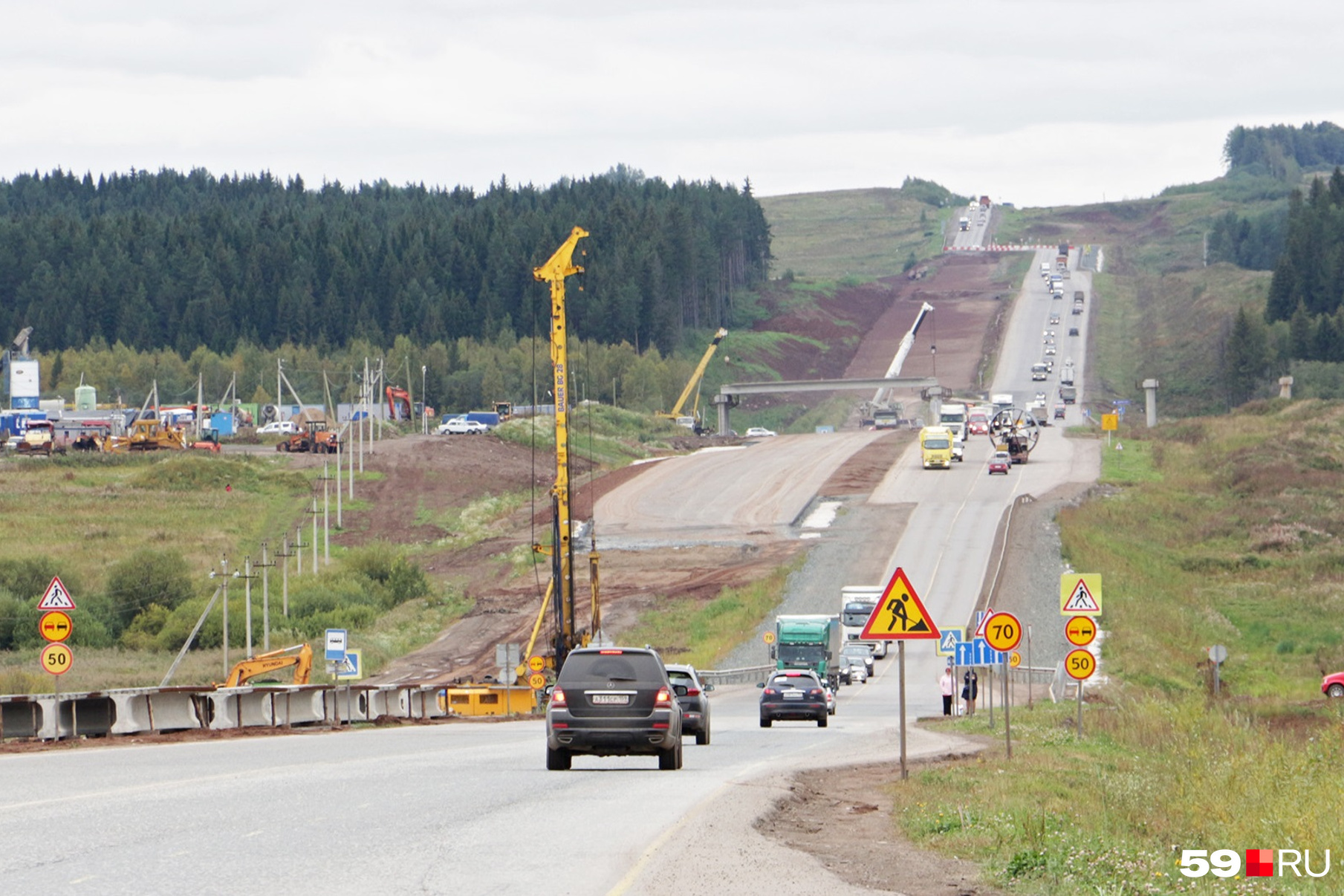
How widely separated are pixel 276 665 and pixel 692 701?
55.5 feet

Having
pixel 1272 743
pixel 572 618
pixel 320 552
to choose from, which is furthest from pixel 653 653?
pixel 320 552

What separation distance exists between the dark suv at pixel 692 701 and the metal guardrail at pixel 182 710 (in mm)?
8570

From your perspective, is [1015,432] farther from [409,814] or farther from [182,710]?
[409,814]

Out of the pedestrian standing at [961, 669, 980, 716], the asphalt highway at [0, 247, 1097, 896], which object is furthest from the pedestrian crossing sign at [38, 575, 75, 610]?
the pedestrian standing at [961, 669, 980, 716]

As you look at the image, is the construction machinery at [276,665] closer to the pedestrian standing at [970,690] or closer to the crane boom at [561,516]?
Result: the crane boom at [561,516]

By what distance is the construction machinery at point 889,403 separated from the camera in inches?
5630

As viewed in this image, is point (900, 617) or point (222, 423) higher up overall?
point (900, 617)

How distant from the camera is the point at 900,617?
21.0 metres

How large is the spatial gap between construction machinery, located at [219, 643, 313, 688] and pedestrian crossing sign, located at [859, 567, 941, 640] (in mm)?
26225

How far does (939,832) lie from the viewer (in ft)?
54.3

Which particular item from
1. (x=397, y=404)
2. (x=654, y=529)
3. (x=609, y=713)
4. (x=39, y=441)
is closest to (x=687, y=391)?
(x=397, y=404)

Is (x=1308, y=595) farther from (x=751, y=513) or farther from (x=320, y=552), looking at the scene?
(x=320, y=552)

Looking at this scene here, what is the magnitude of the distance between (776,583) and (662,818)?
6068 centimetres

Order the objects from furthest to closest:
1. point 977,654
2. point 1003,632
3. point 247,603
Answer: point 247,603, point 977,654, point 1003,632
